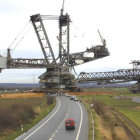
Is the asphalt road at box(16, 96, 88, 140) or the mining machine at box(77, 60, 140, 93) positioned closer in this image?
the asphalt road at box(16, 96, 88, 140)

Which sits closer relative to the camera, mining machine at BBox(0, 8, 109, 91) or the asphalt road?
the asphalt road

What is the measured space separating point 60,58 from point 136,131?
80733 millimetres

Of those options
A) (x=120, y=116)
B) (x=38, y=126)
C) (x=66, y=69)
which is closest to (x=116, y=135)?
(x=38, y=126)

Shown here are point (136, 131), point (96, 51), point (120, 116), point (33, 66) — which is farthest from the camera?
point (96, 51)

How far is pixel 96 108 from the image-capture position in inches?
3344

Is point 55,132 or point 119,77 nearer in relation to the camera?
point 55,132

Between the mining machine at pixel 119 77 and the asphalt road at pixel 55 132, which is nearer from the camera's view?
the asphalt road at pixel 55 132

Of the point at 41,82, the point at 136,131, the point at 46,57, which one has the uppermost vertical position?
the point at 46,57

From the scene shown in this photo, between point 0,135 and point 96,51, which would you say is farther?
point 96,51

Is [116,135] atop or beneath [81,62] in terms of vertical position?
beneath

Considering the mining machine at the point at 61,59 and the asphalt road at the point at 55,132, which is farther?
the mining machine at the point at 61,59

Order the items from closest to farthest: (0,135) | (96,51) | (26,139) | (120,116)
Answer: (26,139), (0,135), (120,116), (96,51)

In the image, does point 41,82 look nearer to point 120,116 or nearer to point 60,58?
point 60,58

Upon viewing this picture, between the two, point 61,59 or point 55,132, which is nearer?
point 55,132
